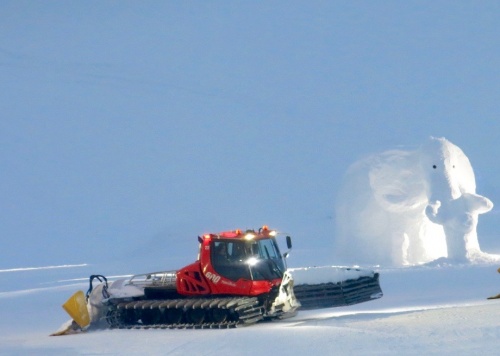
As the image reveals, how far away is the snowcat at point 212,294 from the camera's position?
51.7 ft

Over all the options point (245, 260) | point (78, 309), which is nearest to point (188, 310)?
point (245, 260)

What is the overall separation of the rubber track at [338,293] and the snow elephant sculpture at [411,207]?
705 centimetres

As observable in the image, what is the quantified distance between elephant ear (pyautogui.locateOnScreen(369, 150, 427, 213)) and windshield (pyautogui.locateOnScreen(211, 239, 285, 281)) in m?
9.92

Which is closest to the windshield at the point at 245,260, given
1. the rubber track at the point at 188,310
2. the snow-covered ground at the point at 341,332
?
the rubber track at the point at 188,310

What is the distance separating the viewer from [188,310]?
16.0 m

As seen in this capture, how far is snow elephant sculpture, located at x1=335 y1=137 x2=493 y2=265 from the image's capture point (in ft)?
80.2

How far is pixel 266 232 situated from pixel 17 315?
649 cm

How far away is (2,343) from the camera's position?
14.9 metres

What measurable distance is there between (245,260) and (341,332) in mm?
3531

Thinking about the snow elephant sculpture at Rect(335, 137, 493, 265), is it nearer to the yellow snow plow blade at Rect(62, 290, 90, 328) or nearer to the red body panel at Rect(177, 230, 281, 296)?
the red body panel at Rect(177, 230, 281, 296)

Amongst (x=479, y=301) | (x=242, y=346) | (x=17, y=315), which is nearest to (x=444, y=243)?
(x=479, y=301)

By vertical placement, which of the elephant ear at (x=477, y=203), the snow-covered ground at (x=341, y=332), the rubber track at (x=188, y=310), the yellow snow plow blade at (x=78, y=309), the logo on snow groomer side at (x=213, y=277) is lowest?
the snow-covered ground at (x=341, y=332)

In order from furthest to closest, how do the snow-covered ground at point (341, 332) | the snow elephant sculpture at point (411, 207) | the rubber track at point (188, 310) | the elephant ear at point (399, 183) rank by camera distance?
the elephant ear at point (399, 183)
the snow elephant sculpture at point (411, 207)
the rubber track at point (188, 310)
the snow-covered ground at point (341, 332)

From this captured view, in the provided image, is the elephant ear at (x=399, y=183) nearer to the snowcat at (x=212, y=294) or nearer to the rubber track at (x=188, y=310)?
the snowcat at (x=212, y=294)
